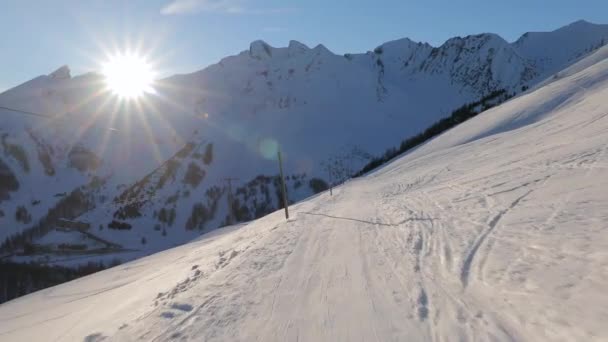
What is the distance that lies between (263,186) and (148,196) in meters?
47.7

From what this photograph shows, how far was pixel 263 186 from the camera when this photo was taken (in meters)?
145

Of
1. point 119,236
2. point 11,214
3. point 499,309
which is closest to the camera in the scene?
point 499,309

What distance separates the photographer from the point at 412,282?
6.28m

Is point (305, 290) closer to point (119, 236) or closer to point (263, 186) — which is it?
point (119, 236)

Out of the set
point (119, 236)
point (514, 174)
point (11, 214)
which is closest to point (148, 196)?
point (119, 236)

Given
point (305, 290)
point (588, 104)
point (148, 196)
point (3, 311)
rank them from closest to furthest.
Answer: point (305, 290)
point (3, 311)
point (588, 104)
point (148, 196)

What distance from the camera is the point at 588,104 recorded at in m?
22.7

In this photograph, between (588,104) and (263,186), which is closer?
(588,104)

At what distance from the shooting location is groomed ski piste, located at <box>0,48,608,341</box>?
4.76 metres

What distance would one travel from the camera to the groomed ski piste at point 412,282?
4.76m

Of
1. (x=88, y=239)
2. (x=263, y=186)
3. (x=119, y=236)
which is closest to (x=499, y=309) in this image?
(x=88, y=239)

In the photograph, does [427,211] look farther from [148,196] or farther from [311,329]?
[148,196]

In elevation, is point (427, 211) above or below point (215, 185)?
below

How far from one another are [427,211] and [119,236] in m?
113
